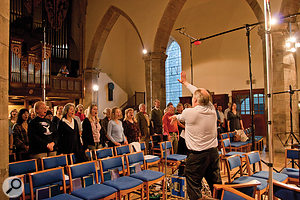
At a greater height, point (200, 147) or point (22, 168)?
point (200, 147)

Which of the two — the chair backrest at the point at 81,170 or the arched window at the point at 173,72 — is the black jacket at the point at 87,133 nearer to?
the chair backrest at the point at 81,170

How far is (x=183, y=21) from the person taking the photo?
1329 centimetres

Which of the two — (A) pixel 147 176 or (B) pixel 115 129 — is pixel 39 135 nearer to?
(B) pixel 115 129

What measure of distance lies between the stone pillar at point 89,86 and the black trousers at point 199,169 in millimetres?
10479

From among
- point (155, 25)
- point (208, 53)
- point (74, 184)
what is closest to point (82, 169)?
point (74, 184)

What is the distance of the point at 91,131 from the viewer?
166 inches

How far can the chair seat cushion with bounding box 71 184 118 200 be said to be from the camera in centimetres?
255

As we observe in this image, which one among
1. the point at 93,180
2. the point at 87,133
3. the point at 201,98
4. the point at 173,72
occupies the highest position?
the point at 173,72

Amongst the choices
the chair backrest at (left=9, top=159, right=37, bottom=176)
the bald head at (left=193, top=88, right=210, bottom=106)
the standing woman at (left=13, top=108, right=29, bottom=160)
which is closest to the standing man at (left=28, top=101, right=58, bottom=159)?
the chair backrest at (left=9, top=159, right=37, bottom=176)

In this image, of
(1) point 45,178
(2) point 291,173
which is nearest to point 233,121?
(2) point 291,173

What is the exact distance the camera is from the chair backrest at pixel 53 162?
126 inches

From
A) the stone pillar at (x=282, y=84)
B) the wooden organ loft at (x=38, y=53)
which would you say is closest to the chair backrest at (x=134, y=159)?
the stone pillar at (x=282, y=84)

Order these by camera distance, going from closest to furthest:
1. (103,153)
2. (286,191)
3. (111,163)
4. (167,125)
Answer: (286,191), (111,163), (103,153), (167,125)

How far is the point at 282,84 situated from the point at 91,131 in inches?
225
